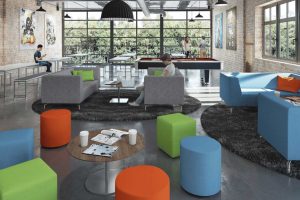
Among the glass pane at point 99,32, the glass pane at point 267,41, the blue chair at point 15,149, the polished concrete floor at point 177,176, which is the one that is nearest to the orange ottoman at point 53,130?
the polished concrete floor at point 177,176

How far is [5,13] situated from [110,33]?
28.2 ft

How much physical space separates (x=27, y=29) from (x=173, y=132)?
1369cm

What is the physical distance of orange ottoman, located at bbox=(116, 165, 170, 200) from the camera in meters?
2.31

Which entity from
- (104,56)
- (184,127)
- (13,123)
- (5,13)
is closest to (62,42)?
(104,56)

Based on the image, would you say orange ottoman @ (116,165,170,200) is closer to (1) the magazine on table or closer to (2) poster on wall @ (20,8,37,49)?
(1) the magazine on table

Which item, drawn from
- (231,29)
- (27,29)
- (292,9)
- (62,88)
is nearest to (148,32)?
(231,29)

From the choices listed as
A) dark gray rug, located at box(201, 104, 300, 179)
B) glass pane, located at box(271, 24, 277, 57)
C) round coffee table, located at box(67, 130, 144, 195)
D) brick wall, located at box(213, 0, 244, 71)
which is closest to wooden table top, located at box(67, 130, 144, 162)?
round coffee table, located at box(67, 130, 144, 195)

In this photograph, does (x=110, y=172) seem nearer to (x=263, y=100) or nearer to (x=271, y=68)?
(x=263, y=100)

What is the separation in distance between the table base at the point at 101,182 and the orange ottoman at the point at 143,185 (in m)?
0.73

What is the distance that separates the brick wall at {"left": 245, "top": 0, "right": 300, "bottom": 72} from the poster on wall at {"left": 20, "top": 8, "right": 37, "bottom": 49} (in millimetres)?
10710

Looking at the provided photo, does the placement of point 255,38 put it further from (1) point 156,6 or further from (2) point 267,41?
(1) point 156,6

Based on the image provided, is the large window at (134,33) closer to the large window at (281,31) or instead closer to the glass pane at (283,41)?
the large window at (281,31)

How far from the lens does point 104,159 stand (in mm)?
3066

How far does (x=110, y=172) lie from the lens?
3768 mm
